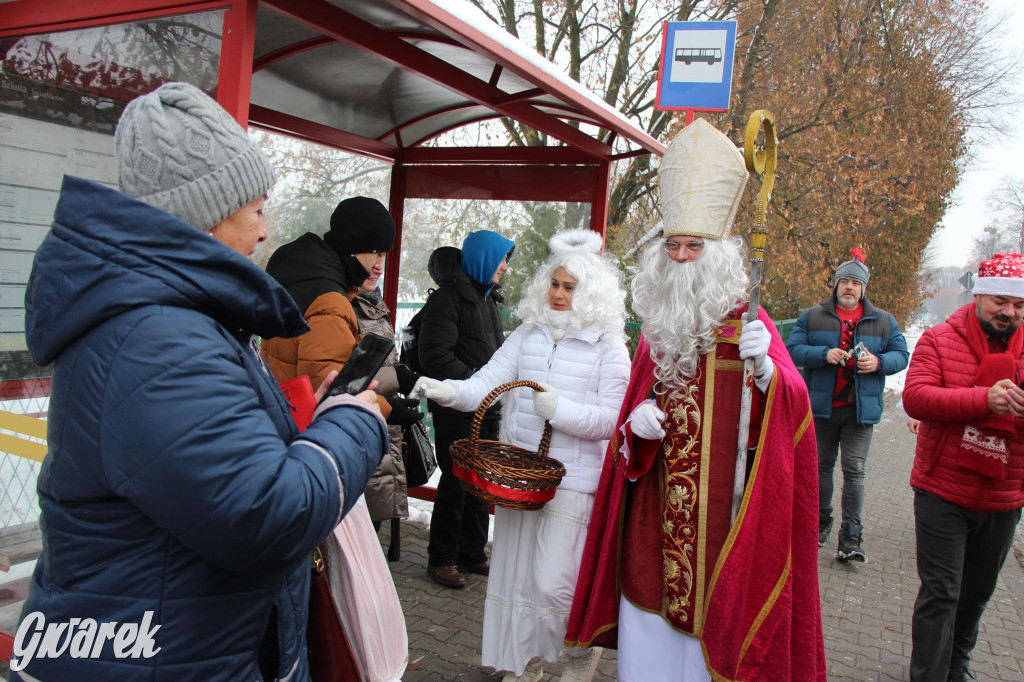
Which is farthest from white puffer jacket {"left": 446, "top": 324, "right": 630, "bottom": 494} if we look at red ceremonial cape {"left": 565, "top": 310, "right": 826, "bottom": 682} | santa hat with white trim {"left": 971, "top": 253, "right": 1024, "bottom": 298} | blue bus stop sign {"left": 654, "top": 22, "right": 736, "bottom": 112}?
santa hat with white trim {"left": 971, "top": 253, "right": 1024, "bottom": 298}

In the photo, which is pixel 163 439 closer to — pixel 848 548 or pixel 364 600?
pixel 364 600

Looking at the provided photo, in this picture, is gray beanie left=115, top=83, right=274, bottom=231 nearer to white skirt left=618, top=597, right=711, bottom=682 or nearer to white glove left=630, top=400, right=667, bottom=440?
white glove left=630, top=400, right=667, bottom=440

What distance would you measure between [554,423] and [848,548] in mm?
3565

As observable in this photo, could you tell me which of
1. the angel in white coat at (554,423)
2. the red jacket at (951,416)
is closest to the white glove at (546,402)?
the angel in white coat at (554,423)

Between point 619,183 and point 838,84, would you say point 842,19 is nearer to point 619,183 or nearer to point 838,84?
point 838,84

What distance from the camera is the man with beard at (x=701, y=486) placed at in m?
2.41

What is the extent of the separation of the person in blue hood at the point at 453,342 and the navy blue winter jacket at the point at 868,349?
247cm

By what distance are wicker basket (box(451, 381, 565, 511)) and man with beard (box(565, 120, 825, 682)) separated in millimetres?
248

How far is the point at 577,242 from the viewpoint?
3613mm

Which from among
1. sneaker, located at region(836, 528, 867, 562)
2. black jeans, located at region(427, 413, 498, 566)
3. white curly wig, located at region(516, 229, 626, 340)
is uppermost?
white curly wig, located at region(516, 229, 626, 340)

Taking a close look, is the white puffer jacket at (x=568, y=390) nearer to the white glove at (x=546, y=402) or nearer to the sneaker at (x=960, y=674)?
the white glove at (x=546, y=402)

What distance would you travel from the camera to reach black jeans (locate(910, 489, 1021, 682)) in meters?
3.23

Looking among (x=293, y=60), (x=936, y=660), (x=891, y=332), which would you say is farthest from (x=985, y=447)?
(x=293, y=60)

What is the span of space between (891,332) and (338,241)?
4306 mm
